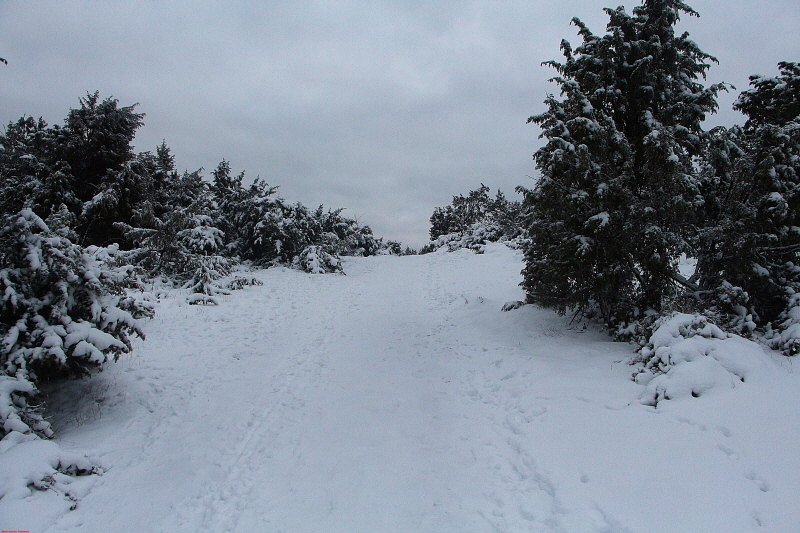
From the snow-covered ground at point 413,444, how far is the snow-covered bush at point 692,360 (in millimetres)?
148

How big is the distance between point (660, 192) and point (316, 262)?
52.4 ft

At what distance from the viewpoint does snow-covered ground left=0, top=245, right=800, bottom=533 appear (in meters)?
3.80

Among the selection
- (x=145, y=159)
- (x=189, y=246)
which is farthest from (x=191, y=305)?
(x=145, y=159)

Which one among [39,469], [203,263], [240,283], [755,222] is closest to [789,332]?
[755,222]

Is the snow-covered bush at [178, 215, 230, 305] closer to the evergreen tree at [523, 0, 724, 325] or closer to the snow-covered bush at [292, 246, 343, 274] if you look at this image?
the snow-covered bush at [292, 246, 343, 274]

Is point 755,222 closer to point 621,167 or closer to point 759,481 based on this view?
point 621,167

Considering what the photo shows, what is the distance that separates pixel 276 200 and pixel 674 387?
19.1 meters

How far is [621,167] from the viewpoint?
297 inches

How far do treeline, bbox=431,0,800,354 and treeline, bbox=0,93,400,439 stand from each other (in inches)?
315

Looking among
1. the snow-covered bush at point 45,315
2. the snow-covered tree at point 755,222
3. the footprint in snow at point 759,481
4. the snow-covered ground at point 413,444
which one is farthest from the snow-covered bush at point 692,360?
the snow-covered bush at point 45,315

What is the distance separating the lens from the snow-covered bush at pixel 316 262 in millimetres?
19688

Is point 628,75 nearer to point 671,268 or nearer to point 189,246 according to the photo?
point 671,268

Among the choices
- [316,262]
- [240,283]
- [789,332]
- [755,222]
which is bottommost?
[240,283]

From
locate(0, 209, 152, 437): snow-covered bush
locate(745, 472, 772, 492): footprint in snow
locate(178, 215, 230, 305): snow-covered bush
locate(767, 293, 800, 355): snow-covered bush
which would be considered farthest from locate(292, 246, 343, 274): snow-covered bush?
locate(745, 472, 772, 492): footprint in snow
